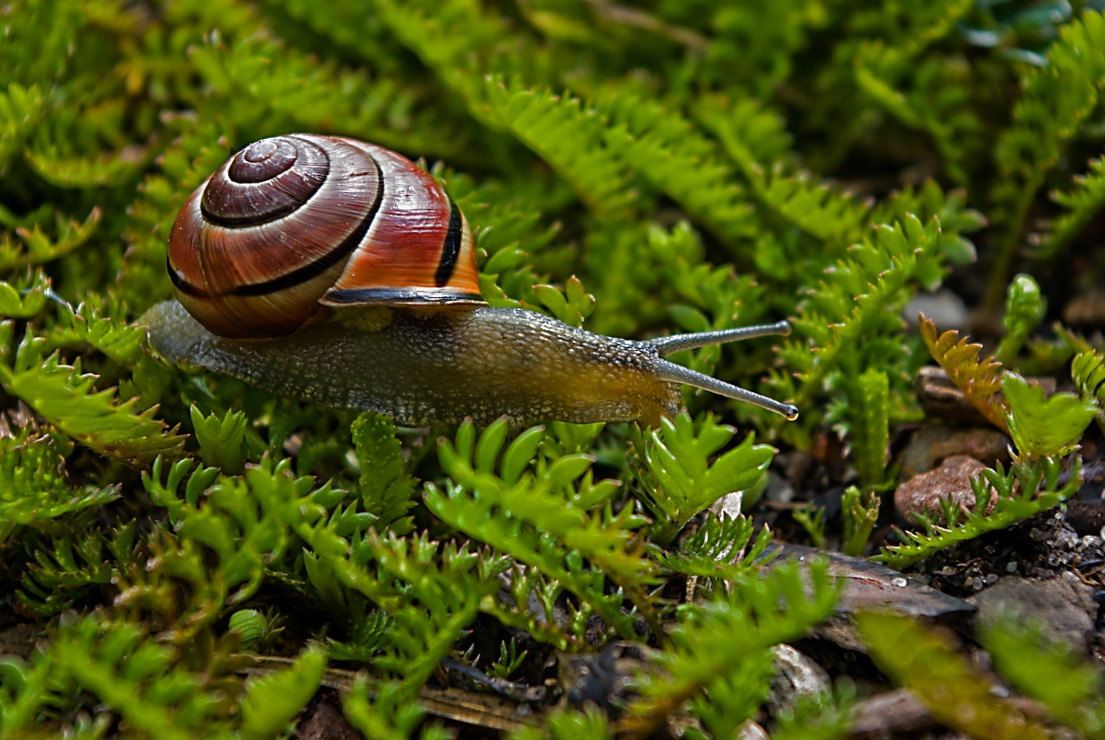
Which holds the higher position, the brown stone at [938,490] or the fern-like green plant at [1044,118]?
the fern-like green plant at [1044,118]

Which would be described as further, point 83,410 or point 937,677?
point 83,410

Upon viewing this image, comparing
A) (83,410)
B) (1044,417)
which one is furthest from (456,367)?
(1044,417)

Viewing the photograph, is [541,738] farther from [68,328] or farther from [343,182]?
[68,328]

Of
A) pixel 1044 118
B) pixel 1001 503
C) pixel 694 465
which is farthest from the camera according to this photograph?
pixel 1044 118

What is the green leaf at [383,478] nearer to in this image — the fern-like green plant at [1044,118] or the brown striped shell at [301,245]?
the brown striped shell at [301,245]

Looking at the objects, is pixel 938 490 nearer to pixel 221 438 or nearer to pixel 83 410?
pixel 221 438

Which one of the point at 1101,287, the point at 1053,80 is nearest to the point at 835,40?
the point at 1053,80

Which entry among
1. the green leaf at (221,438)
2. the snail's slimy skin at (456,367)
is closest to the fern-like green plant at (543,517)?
the snail's slimy skin at (456,367)
